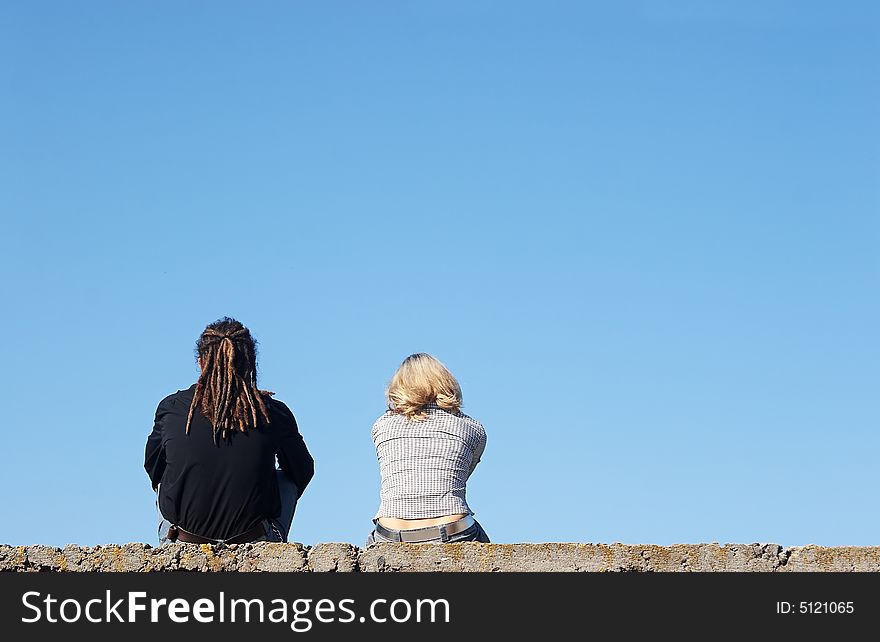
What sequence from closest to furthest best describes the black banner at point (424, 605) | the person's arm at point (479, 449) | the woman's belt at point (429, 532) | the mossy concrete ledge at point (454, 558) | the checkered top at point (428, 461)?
the black banner at point (424, 605) < the mossy concrete ledge at point (454, 558) < the woman's belt at point (429, 532) < the checkered top at point (428, 461) < the person's arm at point (479, 449)

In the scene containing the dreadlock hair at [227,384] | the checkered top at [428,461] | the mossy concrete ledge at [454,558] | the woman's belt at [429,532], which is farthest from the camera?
the dreadlock hair at [227,384]

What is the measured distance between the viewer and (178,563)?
6.21 m

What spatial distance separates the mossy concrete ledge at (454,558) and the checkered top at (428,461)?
122cm

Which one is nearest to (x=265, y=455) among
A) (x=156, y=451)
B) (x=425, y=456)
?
(x=156, y=451)

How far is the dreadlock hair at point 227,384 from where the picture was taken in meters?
7.64

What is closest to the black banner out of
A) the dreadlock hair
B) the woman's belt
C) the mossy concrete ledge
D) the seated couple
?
the mossy concrete ledge

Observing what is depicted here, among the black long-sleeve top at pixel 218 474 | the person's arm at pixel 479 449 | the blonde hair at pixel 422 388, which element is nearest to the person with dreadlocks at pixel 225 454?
the black long-sleeve top at pixel 218 474

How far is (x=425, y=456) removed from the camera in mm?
7586

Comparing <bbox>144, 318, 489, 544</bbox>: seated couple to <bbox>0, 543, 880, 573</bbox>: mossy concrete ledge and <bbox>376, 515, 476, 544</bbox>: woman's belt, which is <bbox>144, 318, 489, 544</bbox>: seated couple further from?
<bbox>0, 543, 880, 573</bbox>: mossy concrete ledge

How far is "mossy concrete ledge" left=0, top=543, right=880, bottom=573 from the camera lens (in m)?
6.18

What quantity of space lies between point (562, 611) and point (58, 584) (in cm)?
231

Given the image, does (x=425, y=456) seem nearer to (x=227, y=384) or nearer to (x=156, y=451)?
(x=227, y=384)

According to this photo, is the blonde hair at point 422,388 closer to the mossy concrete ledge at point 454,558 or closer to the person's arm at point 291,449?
the person's arm at point 291,449

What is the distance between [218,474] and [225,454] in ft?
0.41
